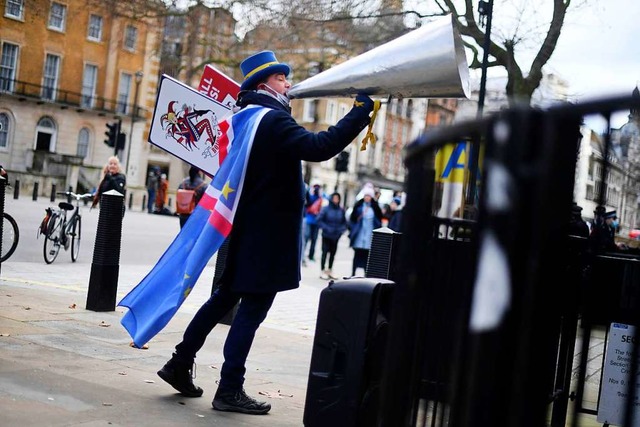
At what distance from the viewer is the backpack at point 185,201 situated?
11641 millimetres

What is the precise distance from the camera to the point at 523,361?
6.88 feet

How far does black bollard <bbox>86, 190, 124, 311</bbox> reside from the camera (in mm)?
8008

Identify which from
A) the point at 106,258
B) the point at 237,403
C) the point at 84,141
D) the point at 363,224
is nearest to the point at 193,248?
the point at 237,403

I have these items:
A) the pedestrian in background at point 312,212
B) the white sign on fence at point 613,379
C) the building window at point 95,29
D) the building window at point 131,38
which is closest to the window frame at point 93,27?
the building window at point 95,29

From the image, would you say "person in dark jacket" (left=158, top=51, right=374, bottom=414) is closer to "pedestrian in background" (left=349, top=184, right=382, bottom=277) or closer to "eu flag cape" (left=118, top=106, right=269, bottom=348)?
"eu flag cape" (left=118, top=106, right=269, bottom=348)

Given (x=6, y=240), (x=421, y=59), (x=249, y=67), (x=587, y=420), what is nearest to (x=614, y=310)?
(x=421, y=59)

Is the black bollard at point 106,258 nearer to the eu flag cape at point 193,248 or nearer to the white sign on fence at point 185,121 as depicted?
the white sign on fence at point 185,121

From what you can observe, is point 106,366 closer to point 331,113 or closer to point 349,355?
point 349,355

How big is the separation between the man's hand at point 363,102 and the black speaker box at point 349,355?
0.87 meters

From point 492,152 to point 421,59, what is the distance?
82.4 inches

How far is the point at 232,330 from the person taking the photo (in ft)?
15.8

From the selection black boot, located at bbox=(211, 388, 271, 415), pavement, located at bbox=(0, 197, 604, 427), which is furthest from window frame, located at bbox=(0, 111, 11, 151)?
black boot, located at bbox=(211, 388, 271, 415)

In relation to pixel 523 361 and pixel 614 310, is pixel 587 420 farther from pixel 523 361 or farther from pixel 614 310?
pixel 523 361

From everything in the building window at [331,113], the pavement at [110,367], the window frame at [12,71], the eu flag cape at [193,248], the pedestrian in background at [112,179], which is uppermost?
the building window at [331,113]
